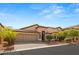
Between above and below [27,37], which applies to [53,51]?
below

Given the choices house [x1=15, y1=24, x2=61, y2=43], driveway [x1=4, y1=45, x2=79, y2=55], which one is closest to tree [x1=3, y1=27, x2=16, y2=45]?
house [x1=15, y1=24, x2=61, y2=43]

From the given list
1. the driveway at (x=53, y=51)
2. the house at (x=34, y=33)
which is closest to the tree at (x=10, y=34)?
the house at (x=34, y=33)

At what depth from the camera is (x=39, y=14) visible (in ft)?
13.7

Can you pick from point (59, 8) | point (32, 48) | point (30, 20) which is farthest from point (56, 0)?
point (32, 48)

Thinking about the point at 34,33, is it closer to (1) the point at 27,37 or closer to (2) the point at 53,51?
(1) the point at 27,37

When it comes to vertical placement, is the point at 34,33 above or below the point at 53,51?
above

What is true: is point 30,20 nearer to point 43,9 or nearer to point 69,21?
point 43,9

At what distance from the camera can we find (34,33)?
13.9 ft

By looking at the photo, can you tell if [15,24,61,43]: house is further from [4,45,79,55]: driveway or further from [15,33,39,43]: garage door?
[4,45,79,55]: driveway

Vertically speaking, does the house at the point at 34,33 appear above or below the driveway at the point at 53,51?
above

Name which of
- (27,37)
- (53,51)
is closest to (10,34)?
(27,37)

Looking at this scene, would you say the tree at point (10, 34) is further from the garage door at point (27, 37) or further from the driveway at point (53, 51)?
the driveway at point (53, 51)

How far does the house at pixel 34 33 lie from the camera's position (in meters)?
4.22

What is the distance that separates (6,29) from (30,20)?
1.05 feet
